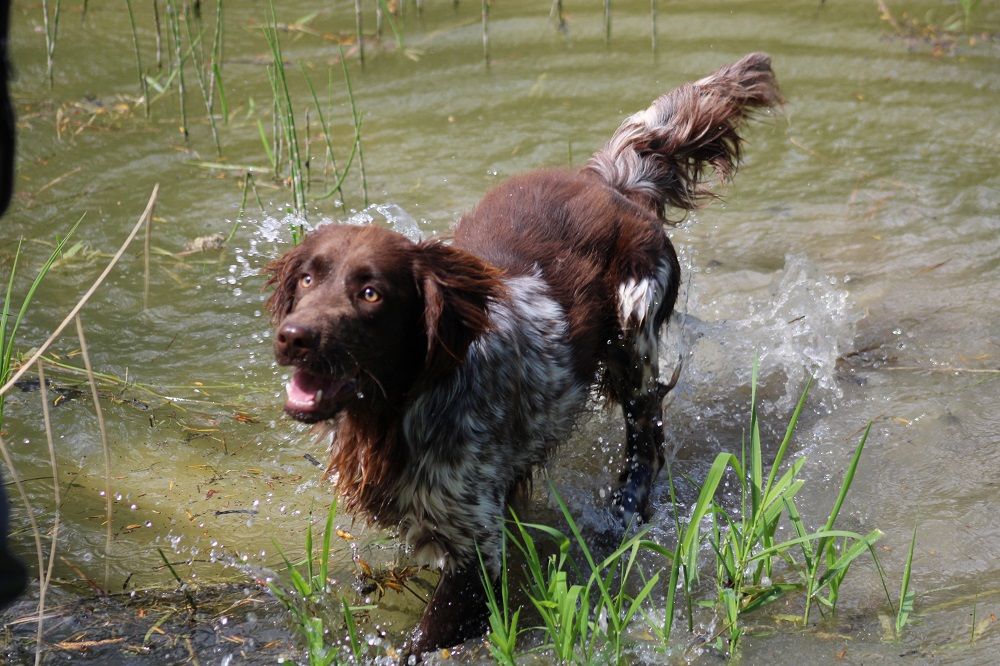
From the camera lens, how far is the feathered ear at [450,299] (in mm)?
3297

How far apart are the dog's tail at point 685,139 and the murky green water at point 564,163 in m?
0.68

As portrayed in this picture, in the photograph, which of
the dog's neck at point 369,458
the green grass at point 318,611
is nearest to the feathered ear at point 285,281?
the dog's neck at point 369,458

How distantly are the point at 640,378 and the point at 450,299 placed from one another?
4.33ft

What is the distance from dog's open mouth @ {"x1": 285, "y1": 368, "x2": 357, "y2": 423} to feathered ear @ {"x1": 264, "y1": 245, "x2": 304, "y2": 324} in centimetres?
40

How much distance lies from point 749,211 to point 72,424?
3675mm

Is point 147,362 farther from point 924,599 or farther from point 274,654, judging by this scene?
point 924,599

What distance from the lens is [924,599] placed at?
351 centimetres

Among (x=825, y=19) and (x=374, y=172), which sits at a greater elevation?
(x=825, y=19)

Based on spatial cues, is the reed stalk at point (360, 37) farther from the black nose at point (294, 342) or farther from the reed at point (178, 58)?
the black nose at point (294, 342)

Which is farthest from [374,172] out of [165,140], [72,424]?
[72,424]

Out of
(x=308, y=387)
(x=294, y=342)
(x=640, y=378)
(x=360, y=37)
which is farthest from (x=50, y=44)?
(x=294, y=342)

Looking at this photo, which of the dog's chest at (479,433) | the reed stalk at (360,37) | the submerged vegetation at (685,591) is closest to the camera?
the submerged vegetation at (685,591)

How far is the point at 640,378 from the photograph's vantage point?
4426 mm

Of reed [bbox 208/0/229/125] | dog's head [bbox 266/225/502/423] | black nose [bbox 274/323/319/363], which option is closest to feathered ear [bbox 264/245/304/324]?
dog's head [bbox 266/225/502/423]
